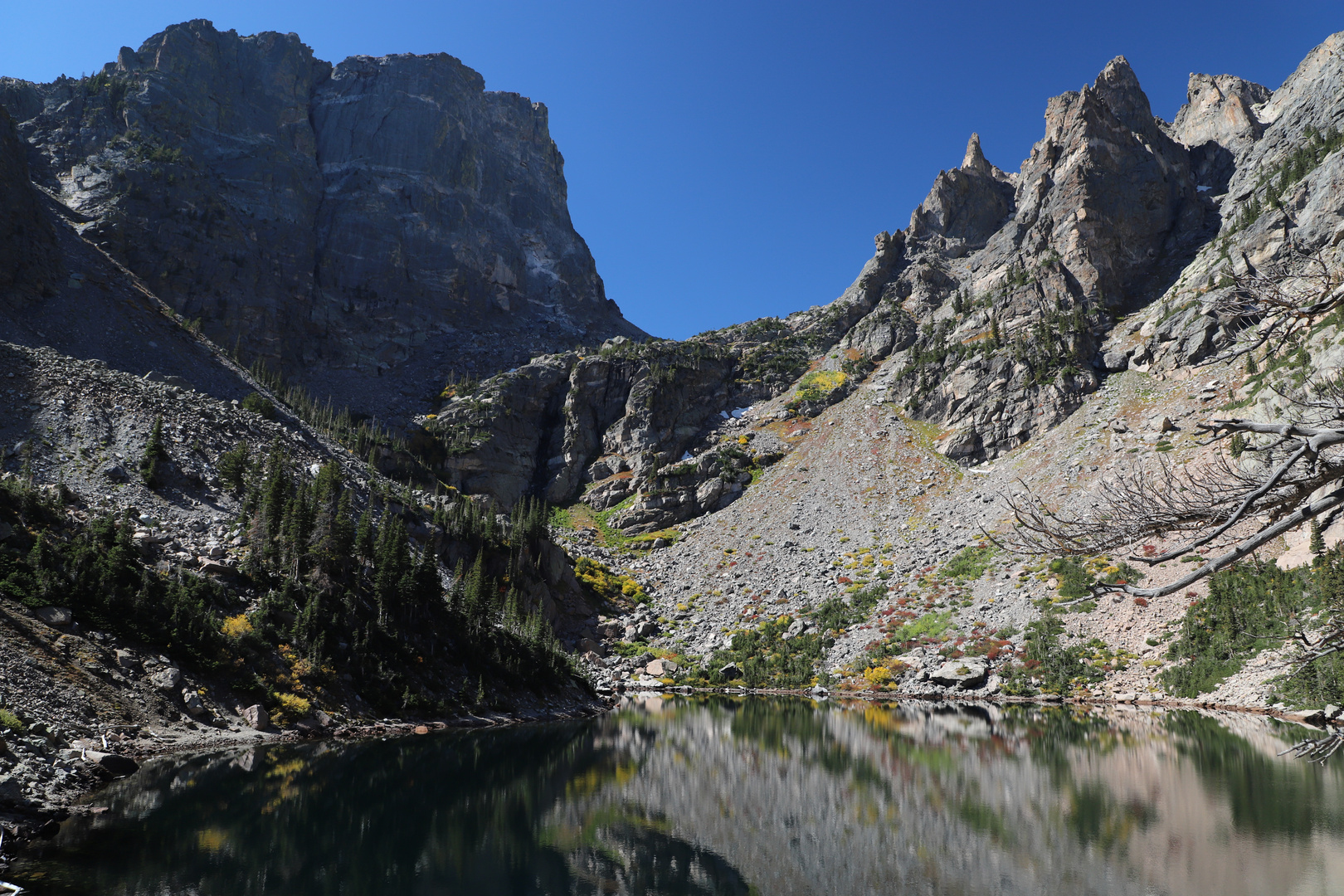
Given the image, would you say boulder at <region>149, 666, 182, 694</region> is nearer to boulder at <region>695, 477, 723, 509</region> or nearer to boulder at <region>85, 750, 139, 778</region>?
boulder at <region>85, 750, 139, 778</region>

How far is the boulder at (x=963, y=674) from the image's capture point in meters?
49.9

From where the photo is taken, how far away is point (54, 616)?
72.4 feet

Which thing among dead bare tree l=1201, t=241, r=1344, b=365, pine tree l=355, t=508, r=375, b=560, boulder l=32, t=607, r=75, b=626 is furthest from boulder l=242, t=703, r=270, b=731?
dead bare tree l=1201, t=241, r=1344, b=365

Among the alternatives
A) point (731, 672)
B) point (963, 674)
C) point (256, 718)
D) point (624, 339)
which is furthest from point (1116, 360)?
point (256, 718)

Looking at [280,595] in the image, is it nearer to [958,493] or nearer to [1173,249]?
[958,493]

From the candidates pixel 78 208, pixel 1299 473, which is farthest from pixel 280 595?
pixel 78 208

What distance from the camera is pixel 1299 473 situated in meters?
6.90

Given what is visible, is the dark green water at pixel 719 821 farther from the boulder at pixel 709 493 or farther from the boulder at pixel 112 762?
the boulder at pixel 709 493

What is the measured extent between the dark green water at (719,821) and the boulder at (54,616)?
22.2ft

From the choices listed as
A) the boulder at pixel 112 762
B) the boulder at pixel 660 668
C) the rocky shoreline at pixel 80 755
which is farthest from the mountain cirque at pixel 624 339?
the boulder at pixel 112 762

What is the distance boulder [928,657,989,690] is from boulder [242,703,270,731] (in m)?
44.3

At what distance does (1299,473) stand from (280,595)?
34741 mm

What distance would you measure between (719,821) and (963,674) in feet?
126

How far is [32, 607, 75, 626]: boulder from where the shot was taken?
71.8 ft
